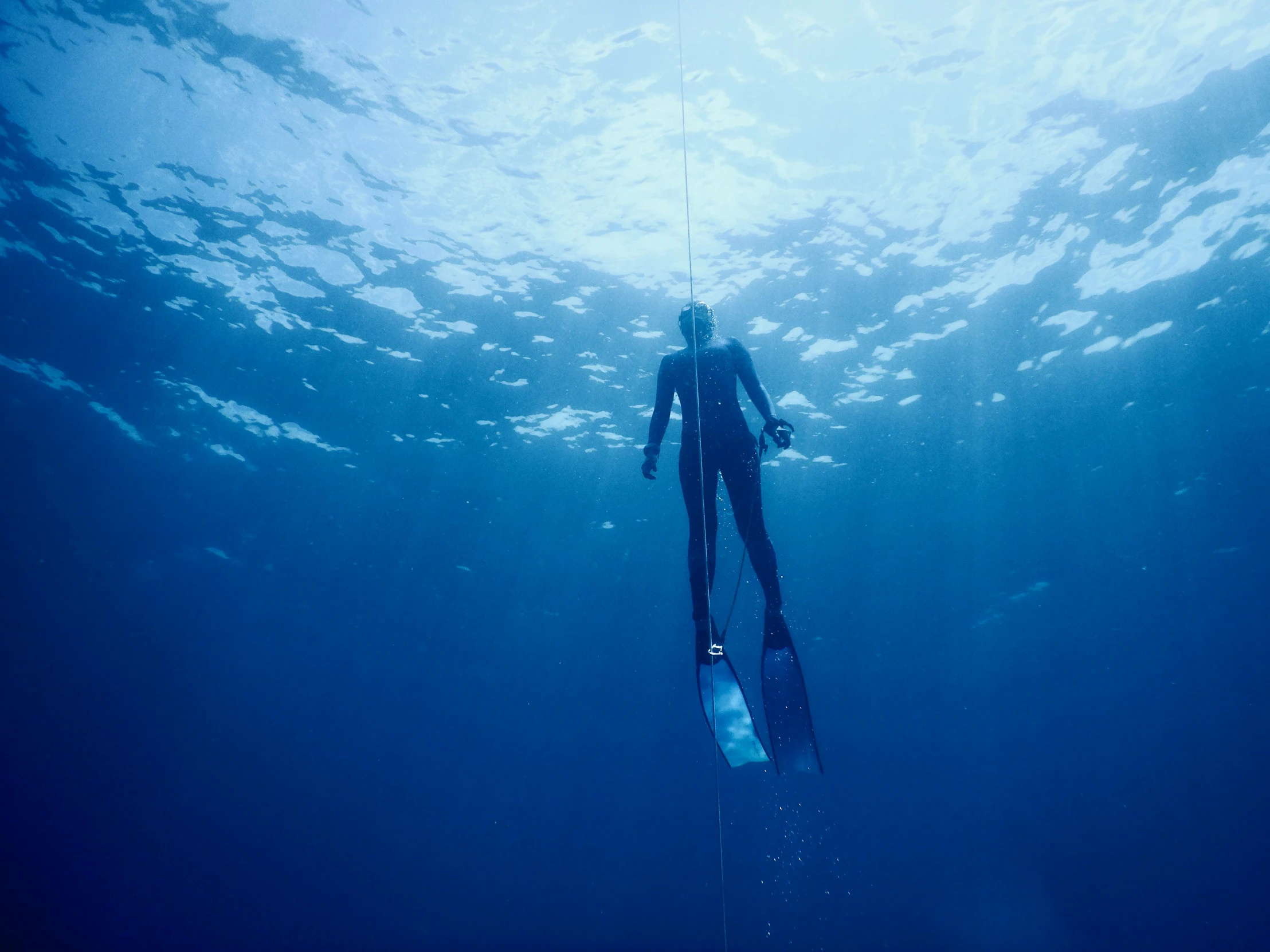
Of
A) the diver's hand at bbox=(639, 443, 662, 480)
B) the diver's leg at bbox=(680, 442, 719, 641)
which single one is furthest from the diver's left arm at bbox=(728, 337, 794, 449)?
the diver's hand at bbox=(639, 443, 662, 480)

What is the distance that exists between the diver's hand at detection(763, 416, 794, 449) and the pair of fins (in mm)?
1472

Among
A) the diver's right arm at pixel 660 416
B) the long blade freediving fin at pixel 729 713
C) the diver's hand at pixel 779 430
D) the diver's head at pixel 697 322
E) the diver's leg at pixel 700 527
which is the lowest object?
the long blade freediving fin at pixel 729 713

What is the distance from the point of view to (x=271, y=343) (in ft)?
46.3

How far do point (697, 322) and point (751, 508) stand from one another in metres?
1.80

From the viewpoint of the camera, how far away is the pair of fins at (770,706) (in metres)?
4.81

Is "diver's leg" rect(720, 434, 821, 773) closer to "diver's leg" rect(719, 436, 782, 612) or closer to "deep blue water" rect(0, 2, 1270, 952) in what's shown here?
"diver's leg" rect(719, 436, 782, 612)

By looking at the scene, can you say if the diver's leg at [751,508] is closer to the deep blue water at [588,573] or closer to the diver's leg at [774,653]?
the diver's leg at [774,653]

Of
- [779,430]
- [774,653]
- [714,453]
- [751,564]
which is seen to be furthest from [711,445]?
[774,653]

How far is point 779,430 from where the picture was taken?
470 cm

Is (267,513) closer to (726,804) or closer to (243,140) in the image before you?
(243,140)

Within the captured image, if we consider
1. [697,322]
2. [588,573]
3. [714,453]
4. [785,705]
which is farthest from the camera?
[588,573]

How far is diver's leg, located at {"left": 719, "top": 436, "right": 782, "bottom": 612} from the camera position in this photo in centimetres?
490

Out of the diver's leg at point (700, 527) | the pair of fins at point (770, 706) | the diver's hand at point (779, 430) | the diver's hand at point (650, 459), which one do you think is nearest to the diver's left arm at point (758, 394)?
the diver's hand at point (779, 430)

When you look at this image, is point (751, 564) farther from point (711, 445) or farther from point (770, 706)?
point (770, 706)
